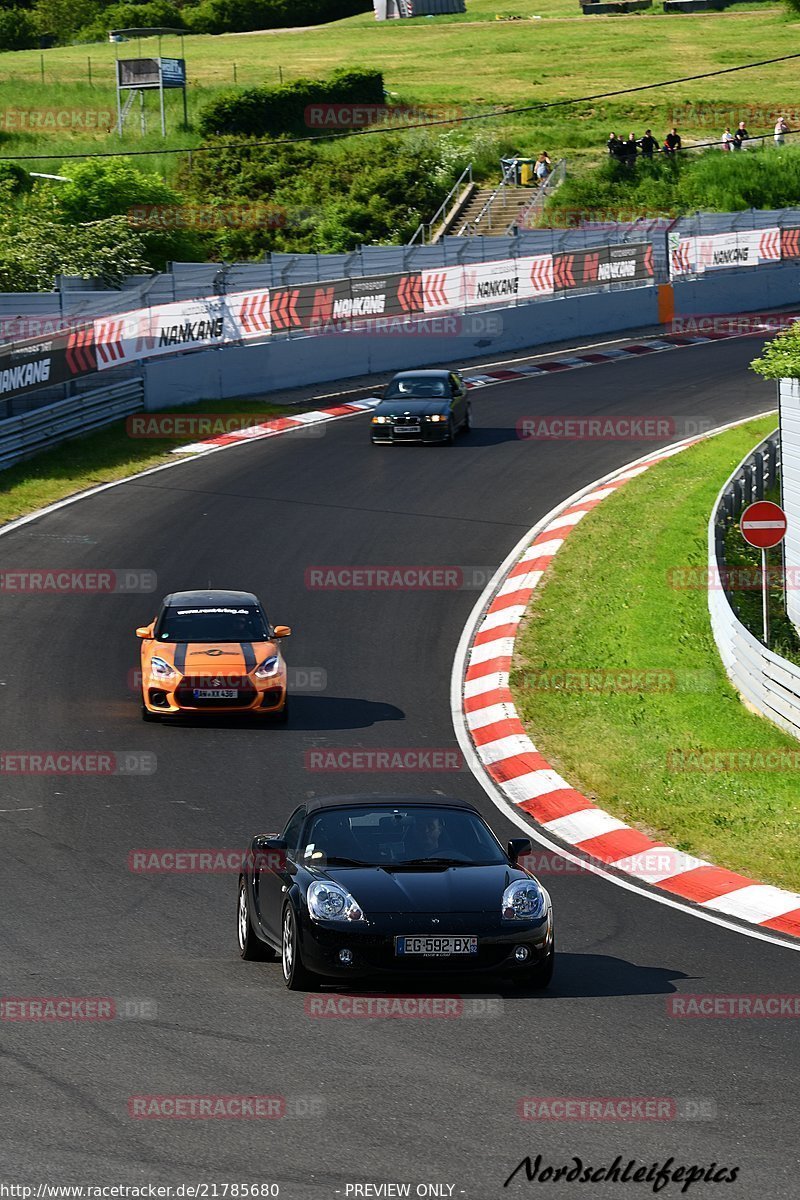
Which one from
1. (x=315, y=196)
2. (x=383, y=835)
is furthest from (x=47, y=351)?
(x=315, y=196)

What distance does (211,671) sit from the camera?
1922 cm

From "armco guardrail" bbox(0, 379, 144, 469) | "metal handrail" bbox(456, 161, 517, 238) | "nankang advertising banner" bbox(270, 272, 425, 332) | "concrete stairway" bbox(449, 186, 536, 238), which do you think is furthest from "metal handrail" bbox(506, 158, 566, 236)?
"armco guardrail" bbox(0, 379, 144, 469)

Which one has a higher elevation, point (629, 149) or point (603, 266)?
point (629, 149)

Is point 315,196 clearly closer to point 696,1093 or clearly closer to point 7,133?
point 7,133

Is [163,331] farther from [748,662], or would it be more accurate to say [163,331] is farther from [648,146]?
[648,146]

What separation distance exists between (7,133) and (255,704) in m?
61.4

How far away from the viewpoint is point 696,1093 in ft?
29.3

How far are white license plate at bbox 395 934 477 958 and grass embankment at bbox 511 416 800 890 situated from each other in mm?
4981

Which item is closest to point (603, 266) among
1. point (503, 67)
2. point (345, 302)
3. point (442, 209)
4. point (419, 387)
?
point (345, 302)

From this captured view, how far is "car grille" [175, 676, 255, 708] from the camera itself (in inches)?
754

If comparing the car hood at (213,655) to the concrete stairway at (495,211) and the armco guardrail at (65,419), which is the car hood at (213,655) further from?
the concrete stairway at (495,211)

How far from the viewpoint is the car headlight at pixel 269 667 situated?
19281 mm

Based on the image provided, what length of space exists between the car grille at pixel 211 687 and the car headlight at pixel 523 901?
28.1ft

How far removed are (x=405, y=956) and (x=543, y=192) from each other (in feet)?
190
